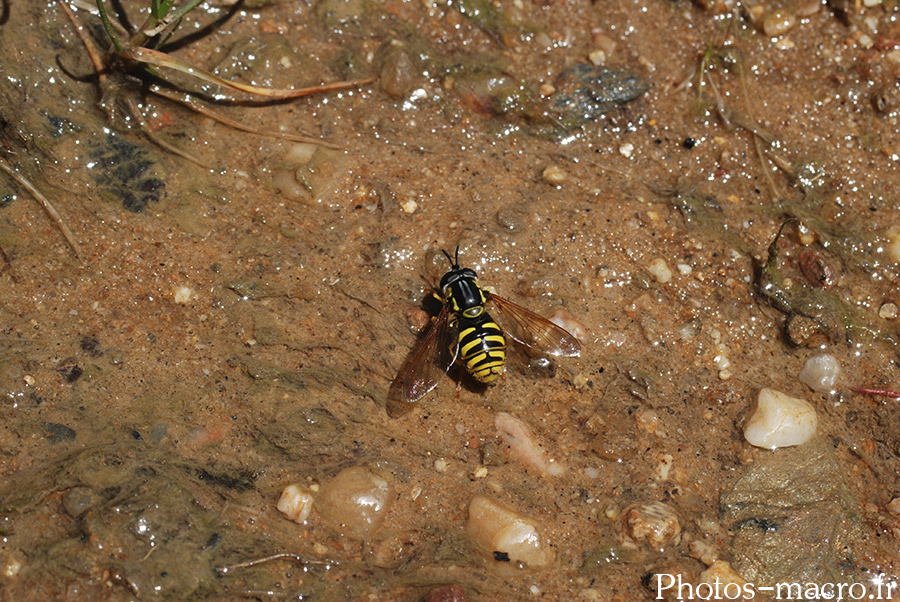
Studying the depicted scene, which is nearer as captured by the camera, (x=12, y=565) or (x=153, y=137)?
(x=12, y=565)

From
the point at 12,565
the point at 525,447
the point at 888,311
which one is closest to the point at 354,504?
the point at 525,447

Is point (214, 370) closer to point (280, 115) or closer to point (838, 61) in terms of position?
point (280, 115)

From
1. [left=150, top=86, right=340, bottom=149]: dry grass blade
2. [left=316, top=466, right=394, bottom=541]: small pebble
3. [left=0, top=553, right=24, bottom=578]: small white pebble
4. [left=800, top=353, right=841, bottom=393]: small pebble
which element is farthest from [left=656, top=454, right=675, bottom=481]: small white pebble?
[left=0, top=553, right=24, bottom=578]: small white pebble

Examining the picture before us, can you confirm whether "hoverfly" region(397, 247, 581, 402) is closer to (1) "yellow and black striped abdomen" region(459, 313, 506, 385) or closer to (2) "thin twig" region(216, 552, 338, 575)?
(1) "yellow and black striped abdomen" region(459, 313, 506, 385)

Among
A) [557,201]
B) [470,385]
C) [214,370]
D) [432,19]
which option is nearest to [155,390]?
[214,370]

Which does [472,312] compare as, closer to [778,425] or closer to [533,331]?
[533,331]

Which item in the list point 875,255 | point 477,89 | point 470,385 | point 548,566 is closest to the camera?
point 548,566
